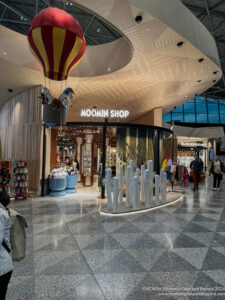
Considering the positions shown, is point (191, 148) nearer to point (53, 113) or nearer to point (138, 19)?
point (53, 113)

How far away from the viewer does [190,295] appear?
2100 mm

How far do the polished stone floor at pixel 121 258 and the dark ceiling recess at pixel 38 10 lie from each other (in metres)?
9.36

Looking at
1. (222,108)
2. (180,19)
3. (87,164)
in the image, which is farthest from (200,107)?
(180,19)

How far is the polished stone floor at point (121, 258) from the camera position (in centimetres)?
216

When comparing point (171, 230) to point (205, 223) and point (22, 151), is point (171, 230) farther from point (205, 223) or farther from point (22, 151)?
point (22, 151)

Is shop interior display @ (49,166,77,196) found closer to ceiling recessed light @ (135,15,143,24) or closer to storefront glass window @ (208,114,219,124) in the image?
ceiling recessed light @ (135,15,143,24)

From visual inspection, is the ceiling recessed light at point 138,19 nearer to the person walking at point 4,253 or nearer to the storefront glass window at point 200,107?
the person walking at point 4,253

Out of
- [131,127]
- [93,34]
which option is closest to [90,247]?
[131,127]

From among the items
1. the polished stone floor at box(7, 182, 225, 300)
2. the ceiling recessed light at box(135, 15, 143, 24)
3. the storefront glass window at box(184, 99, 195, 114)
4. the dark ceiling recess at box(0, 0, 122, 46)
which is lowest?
the polished stone floor at box(7, 182, 225, 300)

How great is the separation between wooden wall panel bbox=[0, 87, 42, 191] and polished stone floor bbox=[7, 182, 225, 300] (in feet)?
13.0

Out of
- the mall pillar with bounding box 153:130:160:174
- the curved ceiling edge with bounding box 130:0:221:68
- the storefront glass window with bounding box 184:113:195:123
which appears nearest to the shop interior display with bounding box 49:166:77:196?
the mall pillar with bounding box 153:130:160:174

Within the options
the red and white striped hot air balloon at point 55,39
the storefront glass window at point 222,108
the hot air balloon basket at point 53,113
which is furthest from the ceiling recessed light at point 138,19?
the storefront glass window at point 222,108

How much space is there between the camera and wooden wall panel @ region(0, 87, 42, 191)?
8547 mm

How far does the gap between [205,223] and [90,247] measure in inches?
116
